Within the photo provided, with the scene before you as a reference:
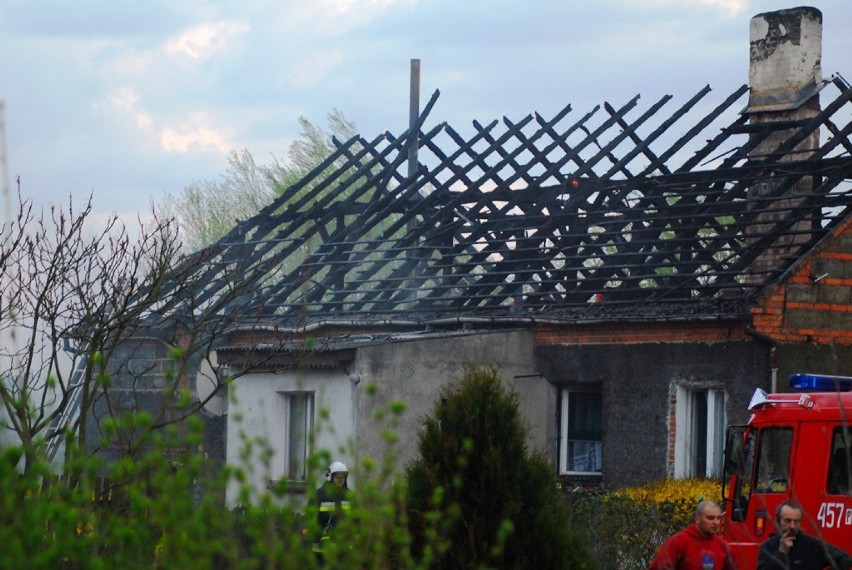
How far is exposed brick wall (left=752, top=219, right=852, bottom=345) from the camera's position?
1602 cm

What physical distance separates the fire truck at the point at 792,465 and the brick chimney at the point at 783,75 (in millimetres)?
7988

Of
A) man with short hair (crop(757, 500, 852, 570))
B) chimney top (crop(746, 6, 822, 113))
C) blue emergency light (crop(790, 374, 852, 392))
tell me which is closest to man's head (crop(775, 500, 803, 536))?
man with short hair (crop(757, 500, 852, 570))

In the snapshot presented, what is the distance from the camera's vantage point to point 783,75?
769 inches

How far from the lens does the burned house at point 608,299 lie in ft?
53.8

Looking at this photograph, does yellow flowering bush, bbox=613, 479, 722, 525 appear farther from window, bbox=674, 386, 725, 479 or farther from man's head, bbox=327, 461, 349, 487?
man's head, bbox=327, 461, 349, 487

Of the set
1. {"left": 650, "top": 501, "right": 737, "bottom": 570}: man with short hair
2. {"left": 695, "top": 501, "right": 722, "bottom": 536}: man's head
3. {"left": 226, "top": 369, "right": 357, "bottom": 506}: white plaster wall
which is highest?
{"left": 226, "top": 369, "right": 357, "bottom": 506}: white plaster wall

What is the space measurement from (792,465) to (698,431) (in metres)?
6.33

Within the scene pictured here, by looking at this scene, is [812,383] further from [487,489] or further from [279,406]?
[279,406]

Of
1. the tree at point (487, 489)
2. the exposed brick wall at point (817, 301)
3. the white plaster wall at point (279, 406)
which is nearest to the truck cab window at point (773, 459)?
the tree at point (487, 489)

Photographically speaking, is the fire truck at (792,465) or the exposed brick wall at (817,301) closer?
the fire truck at (792,465)

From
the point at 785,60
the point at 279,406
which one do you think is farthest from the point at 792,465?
the point at 785,60

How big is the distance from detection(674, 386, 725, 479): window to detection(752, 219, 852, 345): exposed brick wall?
46.2 inches

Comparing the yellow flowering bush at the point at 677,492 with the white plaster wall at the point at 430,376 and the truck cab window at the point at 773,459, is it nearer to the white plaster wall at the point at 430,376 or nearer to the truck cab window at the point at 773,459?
the white plaster wall at the point at 430,376

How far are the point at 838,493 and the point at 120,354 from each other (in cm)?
1532
